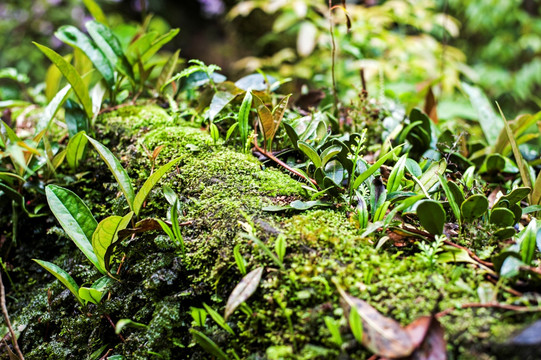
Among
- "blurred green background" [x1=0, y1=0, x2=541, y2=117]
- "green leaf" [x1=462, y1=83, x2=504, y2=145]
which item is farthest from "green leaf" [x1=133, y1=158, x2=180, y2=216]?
"blurred green background" [x1=0, y1=0, x2=541, y2=117]

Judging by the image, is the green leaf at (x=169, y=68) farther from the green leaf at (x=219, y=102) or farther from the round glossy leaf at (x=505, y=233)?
the round glossy leaf at (x=505, y=233)

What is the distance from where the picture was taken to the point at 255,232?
1.04 metres

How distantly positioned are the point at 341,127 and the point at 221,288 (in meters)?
1.00

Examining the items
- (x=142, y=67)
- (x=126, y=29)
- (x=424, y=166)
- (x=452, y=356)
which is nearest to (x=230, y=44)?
(x=126, y=29)

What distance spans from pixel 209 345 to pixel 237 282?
18cm

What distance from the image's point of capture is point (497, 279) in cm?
92

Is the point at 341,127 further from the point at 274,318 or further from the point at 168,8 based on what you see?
the point at 168,8

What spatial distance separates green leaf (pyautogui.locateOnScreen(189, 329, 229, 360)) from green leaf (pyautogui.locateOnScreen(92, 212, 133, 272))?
0.39 m

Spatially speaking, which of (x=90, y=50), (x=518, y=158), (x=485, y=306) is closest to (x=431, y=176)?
(x=518, y=158)

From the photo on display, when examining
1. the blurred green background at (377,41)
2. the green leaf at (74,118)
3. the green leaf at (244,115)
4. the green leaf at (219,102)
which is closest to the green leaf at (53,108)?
the green leaf at (74,118)

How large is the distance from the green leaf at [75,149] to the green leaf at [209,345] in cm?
98

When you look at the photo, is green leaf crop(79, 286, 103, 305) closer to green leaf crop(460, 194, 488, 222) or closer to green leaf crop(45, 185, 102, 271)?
green leaf crop(45, 185, 102, 271)

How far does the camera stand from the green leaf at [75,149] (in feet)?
4.83

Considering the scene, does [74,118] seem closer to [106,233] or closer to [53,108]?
[53,108]
